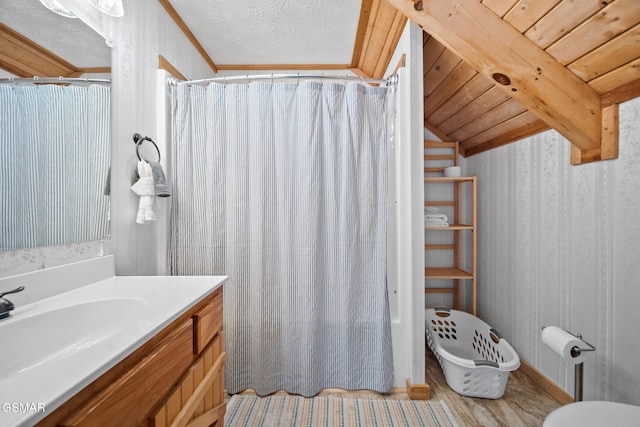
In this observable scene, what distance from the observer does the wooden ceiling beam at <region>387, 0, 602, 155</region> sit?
4.03ft

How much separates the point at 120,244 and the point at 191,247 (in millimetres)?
375

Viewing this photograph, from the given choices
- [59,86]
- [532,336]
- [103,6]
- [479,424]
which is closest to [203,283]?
[59,86]

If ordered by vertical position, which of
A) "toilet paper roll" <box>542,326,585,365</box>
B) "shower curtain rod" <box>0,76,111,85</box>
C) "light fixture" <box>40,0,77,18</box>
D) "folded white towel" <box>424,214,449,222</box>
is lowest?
"toilet paper roll" <box>542,326,585,365</box>

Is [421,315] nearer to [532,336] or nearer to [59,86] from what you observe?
[532,336]

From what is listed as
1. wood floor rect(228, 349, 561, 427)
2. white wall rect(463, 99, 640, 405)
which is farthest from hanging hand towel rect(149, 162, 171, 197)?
white wall rect(463, 99, 640, 405)

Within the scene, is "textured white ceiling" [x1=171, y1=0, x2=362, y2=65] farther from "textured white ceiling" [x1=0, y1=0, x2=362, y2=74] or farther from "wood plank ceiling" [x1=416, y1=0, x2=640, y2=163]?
"wood plank ceiling" [x1=416, y1=0, x2=640, y2=163]

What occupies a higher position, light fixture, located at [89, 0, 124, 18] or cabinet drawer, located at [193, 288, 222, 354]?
light fixture, located at [89, 0, 124, 18]

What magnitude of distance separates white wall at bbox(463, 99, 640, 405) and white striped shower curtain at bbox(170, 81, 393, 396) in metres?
1.04

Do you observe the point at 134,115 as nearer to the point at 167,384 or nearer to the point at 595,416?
the point at 167,384

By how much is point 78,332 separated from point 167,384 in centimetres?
37

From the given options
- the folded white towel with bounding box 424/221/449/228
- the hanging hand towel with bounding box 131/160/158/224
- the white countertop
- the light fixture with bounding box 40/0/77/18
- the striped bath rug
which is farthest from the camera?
the folded white towel with bounding box 424/221/449/228

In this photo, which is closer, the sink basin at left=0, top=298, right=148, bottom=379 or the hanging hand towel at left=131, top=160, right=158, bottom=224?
the sink basin at left=0, top=298, right=148, bottom=379

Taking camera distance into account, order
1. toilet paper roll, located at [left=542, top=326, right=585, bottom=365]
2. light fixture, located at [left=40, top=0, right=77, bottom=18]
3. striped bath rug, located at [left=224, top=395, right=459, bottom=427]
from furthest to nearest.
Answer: striped bath rug, located at [left=224, top=395, right=459, bottom=427] → toilet paper roll, located at [left=542, top=326, right=585, bottom=365] → light fixture, located at [left=40, top=0, right=77, bottom=18]

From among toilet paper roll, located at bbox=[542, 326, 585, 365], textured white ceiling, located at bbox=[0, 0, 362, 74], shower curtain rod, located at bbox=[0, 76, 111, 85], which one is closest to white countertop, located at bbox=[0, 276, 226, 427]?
shower curtain rod, located at bbox=[0, 76, 111, 85]
